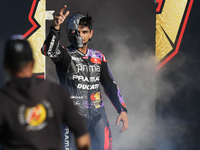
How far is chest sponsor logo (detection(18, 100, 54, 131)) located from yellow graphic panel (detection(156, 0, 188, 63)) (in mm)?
2893

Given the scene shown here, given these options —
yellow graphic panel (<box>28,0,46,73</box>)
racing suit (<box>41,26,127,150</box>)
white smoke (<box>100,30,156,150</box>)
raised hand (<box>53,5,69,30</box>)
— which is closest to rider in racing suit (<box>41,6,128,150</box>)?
racing suit (<box>41,26,127,150</box>)

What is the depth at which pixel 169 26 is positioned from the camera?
3.59m

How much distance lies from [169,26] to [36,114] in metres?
3.09

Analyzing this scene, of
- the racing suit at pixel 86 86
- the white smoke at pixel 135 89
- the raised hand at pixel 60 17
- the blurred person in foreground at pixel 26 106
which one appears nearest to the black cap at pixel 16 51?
the blurred person in foreground at pixel 26 106

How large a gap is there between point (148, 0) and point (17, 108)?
3159 millimetres

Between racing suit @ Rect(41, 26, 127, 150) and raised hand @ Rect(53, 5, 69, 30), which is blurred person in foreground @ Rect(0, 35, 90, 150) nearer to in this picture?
raised hand @ Rect(53, 5, 69, 30)

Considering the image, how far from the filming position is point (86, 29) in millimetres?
2539

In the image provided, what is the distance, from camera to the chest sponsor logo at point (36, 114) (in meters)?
0.91

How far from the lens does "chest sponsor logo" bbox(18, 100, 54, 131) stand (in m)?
0.91

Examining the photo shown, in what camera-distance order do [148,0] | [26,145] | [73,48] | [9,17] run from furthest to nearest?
1. [9,17]
2. [148,0]
3. [73,48]
4. [26,145]

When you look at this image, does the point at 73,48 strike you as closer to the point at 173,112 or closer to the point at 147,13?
the point at 147,13

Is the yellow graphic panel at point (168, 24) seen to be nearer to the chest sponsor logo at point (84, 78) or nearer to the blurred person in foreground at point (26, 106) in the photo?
the chest sponsor logo at point (84, 78)

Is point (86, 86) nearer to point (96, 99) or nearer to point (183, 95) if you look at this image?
point (96, 99)

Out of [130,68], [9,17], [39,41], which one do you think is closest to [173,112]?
[130,68]
